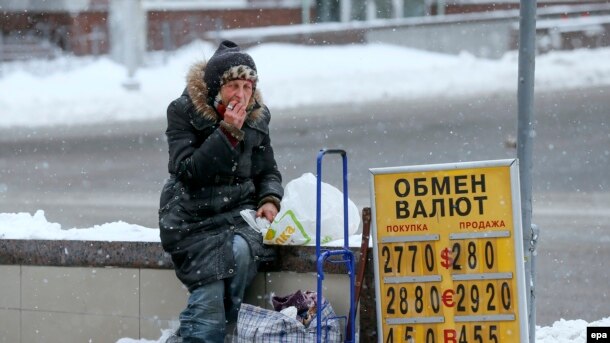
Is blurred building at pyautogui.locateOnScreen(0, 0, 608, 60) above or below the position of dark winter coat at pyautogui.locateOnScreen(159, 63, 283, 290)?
above

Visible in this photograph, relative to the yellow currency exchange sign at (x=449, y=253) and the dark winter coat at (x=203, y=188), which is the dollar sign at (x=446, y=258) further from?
the dark winter coat at (x=203, y=188)

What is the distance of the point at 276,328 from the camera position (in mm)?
5602

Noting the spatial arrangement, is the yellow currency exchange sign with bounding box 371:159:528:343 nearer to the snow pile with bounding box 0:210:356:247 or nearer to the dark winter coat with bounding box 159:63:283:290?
the snow pile with bounding box 0:210:356:247

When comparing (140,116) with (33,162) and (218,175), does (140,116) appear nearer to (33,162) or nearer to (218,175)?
(33,162)

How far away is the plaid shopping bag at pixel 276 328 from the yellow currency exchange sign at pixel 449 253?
0.80 ft

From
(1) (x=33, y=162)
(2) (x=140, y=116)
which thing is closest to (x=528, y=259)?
(1) (x=33, y=162)

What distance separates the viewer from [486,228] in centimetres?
557

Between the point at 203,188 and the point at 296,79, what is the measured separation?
2058 cm

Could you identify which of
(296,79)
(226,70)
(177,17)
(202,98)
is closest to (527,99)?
(226,70)

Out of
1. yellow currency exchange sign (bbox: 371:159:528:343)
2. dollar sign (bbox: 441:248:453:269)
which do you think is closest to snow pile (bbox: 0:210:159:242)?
yellow currency exchange sign (bbox: 371:159:528:343)

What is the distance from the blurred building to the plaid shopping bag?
2630cm

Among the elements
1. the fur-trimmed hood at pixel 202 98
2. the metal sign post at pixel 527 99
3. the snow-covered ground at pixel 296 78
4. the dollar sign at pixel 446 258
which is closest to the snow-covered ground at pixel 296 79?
the snow-covered ground at pixel 296 78

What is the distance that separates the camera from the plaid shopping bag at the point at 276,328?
5598 millimetres

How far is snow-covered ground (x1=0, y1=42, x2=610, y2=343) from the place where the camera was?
2412cm
